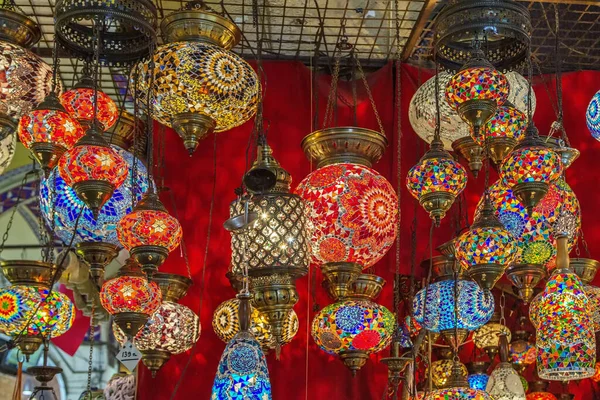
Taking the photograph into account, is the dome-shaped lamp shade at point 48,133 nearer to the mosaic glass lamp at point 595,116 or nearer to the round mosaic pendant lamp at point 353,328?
the round mosaic pendant lamp at point 353,328

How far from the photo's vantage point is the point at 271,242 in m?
2.31

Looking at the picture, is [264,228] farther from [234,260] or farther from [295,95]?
[295,95]

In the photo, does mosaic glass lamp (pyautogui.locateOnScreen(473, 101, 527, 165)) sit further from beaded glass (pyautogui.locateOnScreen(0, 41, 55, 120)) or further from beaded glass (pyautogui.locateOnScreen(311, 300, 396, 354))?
beaded glass (pyautogui.locateOnScreen(0, 41, 55, 120))

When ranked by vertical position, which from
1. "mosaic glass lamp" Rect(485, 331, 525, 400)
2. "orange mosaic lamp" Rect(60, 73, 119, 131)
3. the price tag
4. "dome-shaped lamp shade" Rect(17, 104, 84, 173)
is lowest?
"mosaic glass lamp" Rect(485, 331, 525, 400)

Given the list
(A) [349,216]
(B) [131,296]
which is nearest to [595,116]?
(A) [349,216]

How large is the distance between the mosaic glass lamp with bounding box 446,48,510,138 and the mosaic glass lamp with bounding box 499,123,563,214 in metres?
0.15

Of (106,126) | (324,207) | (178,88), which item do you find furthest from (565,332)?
(106,126)

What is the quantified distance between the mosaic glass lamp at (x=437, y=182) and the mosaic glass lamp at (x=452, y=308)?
1.49 ft

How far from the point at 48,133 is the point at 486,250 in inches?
50.1

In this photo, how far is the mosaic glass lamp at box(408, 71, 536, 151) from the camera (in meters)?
3.02

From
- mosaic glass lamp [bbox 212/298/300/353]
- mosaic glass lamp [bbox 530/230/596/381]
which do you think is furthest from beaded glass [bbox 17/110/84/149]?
mosaic glass lamp [bbox 530/230/596/381]

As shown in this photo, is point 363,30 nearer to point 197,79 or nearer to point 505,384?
point 197,79

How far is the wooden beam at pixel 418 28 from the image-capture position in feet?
10.1

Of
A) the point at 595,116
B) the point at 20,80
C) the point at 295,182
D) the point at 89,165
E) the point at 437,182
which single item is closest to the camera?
the point at 89,165
